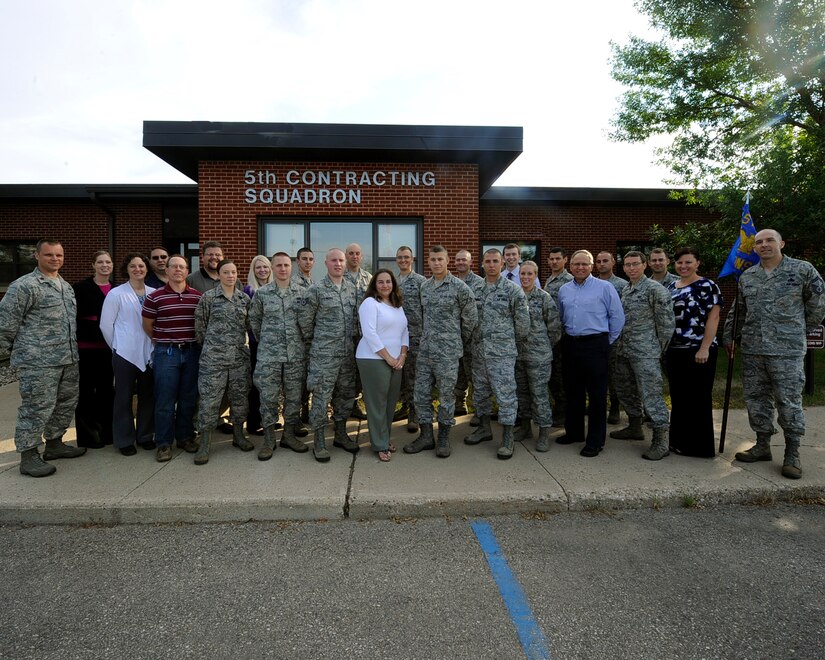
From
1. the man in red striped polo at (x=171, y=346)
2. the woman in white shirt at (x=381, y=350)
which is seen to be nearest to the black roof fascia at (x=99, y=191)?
the man in red striped polo at (x=171, y=346)

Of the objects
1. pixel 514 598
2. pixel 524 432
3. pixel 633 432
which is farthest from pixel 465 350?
pixel 514 598

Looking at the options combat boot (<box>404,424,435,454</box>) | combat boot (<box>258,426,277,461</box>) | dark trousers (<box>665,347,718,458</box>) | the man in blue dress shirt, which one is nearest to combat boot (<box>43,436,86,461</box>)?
combat boot (<box>258,426,277,461</box>)

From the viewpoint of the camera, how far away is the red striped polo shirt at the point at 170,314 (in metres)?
4.74

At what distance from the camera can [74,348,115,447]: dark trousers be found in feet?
16.8

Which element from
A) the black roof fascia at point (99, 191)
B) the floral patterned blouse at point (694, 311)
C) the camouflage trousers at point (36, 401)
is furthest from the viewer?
the black roof fascia at point (99, 191)

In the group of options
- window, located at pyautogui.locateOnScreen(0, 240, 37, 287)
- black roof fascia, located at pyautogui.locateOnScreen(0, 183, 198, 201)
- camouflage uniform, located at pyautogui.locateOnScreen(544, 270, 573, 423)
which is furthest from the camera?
window, located at pyautogui.locateOnScreen(0, 240, 37, 287)

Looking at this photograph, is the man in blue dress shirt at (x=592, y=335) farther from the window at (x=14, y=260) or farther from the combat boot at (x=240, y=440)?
the window at (x=14, y=260)

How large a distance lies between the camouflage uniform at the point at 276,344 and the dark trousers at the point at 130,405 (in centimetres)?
117

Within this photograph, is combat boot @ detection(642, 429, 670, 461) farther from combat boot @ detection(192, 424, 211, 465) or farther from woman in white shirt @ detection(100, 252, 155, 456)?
woman in white shirt @ detection(100, 252, 155, 456)

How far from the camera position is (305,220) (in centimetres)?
925

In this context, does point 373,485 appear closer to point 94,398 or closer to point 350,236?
point 94,398

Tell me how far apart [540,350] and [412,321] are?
1.41 meters

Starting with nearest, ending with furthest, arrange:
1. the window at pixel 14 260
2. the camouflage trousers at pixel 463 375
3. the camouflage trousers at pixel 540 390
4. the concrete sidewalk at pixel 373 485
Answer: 1. the concrete sidewalk at pixel 373 485
2. the camouflage trousers at pixel 540 390
3. the camouflage trousers at pixel 463 375
4. the window at pixel 14 260

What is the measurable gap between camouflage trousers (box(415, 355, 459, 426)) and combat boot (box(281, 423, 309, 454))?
1175 mm
